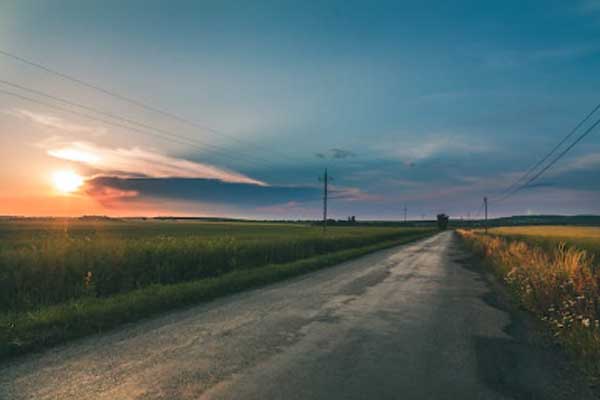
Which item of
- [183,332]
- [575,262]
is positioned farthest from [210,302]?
[575,262]

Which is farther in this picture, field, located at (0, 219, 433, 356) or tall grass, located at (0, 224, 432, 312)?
tall grass, located at (0, 224, 432, 312)

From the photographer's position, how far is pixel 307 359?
16.9 ft

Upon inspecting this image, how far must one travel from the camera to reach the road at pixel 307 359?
4.21 m

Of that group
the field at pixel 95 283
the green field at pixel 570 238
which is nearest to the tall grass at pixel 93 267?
the field at pixel 95 283

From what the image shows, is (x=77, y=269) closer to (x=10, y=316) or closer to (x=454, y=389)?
(x=10, y=316)

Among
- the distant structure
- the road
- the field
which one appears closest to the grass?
the road

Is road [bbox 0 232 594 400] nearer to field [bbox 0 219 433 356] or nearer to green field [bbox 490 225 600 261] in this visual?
field [bbox 0 219 433 356]

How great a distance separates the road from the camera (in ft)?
13.8

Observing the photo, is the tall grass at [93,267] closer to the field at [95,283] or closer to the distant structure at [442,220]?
the field at [95,283]

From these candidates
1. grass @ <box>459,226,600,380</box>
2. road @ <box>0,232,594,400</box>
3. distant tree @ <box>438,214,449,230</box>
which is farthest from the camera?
distant tree @ <box>438,214,449,230</box>

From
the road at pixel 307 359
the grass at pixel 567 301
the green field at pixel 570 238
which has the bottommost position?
the road at pixel 307 359

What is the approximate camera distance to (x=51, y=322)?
6.61 meters

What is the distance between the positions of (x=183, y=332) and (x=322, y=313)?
304 cm

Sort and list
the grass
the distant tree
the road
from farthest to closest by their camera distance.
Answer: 1. the distant tree
2. the grass
3. the road
